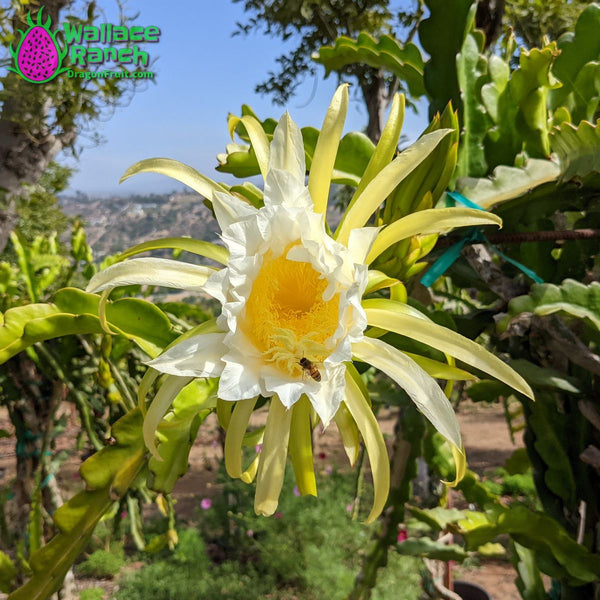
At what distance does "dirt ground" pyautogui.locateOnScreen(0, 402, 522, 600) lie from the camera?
9.31ft

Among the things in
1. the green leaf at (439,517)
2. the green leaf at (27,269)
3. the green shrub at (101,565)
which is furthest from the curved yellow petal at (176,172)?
the green shrub at (101,565)

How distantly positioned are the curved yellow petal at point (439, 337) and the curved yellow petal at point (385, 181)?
0.06 m

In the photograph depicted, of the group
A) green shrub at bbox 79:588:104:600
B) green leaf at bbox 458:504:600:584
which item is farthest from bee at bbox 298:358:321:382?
green shrub at bbox 79:588:104:600

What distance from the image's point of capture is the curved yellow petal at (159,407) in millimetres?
331

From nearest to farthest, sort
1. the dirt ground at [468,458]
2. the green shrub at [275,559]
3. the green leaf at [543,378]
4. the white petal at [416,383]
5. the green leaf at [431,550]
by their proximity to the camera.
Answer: the white petal at [416,383]
the green leaf at [543,378]
the green leaf at [431,550]
the green shrub at [275,559]
the dirt ground at [468,458]

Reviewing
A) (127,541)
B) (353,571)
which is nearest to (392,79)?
(353,571)

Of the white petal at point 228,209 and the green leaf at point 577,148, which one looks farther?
the green leaf at point 577,148

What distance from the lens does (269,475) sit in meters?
0.34

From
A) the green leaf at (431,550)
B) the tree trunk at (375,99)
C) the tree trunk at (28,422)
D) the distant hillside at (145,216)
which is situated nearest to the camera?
the green leaf at (431,550)

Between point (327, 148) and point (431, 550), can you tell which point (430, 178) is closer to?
point (327, 148)

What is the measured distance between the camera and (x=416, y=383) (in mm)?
324

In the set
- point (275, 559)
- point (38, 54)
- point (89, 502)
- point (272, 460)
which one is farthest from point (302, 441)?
point (275, 559)

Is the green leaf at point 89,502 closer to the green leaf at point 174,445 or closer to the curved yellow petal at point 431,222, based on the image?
the green leaf at point 174,445

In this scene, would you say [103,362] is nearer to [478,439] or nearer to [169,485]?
[169,485]
